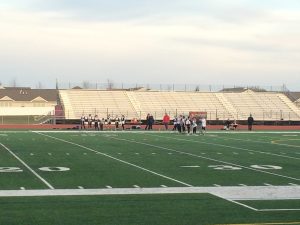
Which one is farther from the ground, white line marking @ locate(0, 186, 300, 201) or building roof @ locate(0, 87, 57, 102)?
building roof @ locate(0, 87, 57, 102)

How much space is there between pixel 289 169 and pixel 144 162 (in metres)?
3.94

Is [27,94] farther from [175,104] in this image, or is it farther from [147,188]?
[147,188]

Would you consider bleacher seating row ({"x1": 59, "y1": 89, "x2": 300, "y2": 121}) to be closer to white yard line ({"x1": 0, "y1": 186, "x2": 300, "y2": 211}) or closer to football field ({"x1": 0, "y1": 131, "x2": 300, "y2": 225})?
football field ({"x1": 0, "y1": 131, "x2": 300, "y2": 225})

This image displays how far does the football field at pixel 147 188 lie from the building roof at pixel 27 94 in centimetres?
8617

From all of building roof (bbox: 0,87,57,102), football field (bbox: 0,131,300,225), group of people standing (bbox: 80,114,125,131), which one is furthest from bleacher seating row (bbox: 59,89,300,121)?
football field (bbox: 0,131,300,225)

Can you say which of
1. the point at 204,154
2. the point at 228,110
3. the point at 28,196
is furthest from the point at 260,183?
the point at 228,110

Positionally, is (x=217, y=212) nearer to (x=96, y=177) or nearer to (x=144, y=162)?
(x=96, y=177)

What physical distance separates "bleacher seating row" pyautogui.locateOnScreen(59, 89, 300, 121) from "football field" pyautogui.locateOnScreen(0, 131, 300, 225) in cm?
4107

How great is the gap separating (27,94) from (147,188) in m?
98.4

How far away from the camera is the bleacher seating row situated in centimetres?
6219

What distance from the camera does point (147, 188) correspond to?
468 inches

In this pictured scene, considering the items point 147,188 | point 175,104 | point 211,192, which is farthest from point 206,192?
point 175,104

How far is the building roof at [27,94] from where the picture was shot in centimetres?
10444

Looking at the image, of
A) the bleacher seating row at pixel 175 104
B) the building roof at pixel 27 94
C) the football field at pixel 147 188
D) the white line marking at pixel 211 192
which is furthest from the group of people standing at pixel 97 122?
the building roof at pixel 27 94
